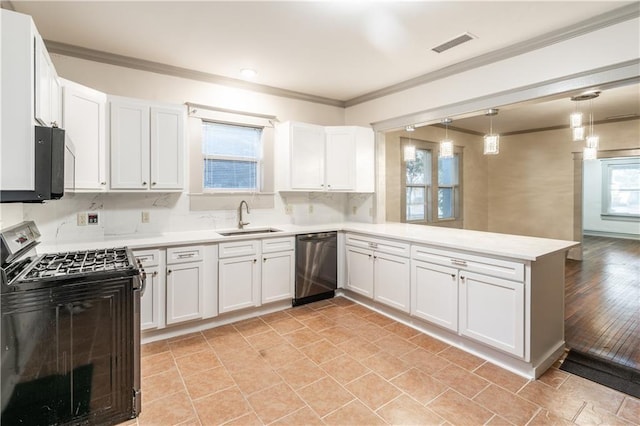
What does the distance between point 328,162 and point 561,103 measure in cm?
333

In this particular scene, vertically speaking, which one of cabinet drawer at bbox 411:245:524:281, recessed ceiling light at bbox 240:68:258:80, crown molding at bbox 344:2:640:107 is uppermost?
recessed ceiling light at bbox 240:68:258:80

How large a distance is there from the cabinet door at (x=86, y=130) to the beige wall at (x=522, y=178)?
3.83 metres

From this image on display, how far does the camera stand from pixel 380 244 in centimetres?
358

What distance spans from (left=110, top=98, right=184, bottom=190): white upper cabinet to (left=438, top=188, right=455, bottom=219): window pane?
188 inches

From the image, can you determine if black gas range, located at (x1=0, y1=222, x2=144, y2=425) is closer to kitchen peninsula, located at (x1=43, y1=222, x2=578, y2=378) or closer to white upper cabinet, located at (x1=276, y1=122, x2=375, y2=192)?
kitchen peninsula, located at (x1=43, y1=222, x2=578, y2=378)

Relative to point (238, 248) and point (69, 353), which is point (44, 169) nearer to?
point (69, 353)

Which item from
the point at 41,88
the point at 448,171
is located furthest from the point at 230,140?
the point at 448,171

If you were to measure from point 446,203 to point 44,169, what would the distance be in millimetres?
6207

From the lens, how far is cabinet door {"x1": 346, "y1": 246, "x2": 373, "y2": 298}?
3.73m

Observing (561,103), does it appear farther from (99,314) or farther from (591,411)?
(99,314)

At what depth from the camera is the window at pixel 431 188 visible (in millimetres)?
5688

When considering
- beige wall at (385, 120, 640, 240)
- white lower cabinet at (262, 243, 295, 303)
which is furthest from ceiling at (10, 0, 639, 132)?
beige wall at (385, 120, 640, 240)

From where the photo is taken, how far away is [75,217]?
2.95 metres

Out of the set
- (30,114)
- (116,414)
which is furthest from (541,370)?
(30,114)
